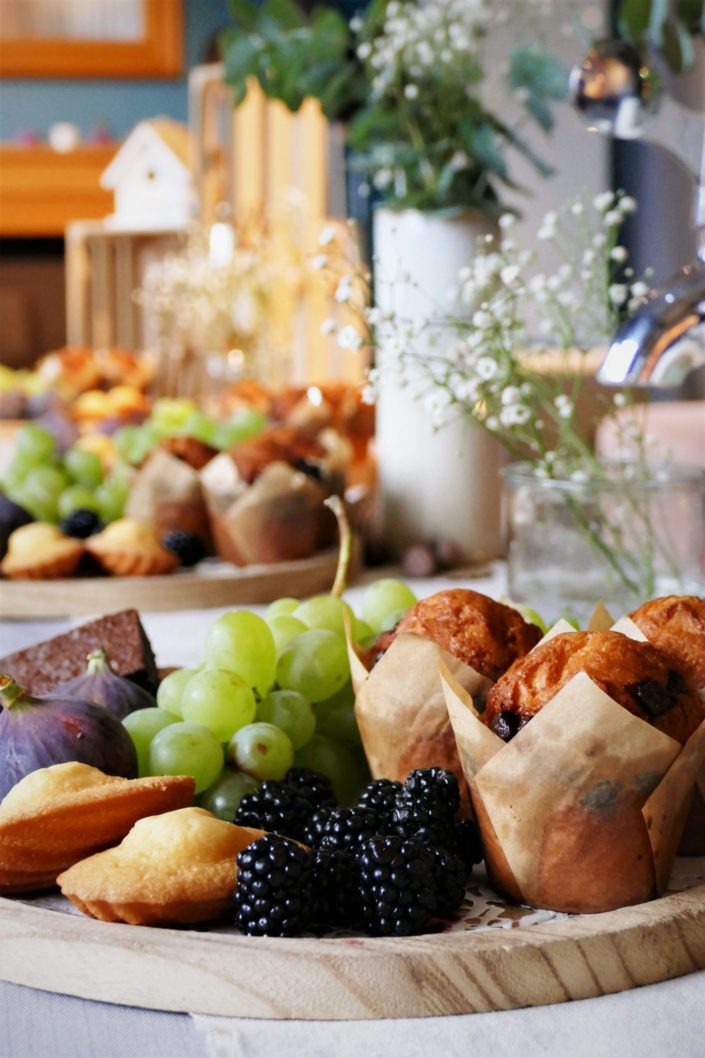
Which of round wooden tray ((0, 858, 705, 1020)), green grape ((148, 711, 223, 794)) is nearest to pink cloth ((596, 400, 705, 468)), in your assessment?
green grape ((148, 711, 223, 794))

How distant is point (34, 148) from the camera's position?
6.43 m

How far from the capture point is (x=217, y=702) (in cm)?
79

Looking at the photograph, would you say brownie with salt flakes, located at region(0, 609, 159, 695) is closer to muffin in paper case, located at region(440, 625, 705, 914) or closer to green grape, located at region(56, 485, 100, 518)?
muffin in paper case, located at region(440, 625, 705, 914)

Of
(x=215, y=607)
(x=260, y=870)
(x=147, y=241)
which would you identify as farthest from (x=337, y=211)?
(x=260, y=870)

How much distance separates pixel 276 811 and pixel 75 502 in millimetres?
968

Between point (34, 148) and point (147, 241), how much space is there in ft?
9.20

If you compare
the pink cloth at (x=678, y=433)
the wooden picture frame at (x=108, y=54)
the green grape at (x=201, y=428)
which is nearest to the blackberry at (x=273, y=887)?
the green grape at (x=201, y=428)

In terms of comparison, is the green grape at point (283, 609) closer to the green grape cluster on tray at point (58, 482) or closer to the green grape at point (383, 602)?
the green grape at point (383, 602)

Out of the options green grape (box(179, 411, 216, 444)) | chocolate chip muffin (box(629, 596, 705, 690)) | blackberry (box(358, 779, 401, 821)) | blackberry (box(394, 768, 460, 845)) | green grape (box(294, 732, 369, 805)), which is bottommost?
green grape (box(294, 732, 369, 805))

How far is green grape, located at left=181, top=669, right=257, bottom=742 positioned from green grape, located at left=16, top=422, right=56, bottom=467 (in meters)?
1.01

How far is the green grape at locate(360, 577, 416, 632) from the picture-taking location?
1.00 metres

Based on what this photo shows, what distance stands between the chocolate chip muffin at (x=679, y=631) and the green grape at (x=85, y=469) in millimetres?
1116

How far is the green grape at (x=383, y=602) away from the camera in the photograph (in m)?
1.00

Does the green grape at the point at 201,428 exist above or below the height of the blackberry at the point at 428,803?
above
